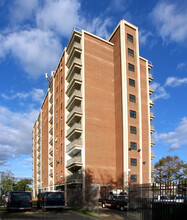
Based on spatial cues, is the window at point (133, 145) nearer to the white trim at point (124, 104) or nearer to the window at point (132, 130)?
the white trim at point (124, 104)

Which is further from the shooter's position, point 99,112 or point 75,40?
point 75,40

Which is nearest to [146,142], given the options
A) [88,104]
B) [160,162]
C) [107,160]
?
[107,160]

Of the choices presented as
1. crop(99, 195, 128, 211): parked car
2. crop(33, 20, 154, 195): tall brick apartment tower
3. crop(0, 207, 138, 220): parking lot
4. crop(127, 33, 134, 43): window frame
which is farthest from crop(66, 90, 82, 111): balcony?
crop(0, 207, 138, 220): parking lot

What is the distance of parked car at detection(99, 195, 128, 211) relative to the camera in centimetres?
2597

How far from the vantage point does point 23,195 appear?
70.7 feet

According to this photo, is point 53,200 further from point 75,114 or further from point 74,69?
point 74,69

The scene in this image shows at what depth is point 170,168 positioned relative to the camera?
2343 inches

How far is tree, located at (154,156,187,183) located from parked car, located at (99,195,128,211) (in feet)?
101

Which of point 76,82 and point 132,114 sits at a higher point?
point 76,82

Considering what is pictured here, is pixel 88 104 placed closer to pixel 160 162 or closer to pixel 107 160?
pixel 107 160

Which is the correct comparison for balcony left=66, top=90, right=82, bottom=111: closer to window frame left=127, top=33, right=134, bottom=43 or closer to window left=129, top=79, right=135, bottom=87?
window left=129, top=79, right=135, bottom=87

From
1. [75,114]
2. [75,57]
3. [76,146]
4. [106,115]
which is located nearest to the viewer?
[76,146]

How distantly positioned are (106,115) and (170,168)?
26.8m

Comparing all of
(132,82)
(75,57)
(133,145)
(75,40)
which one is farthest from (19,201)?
(75,40)
